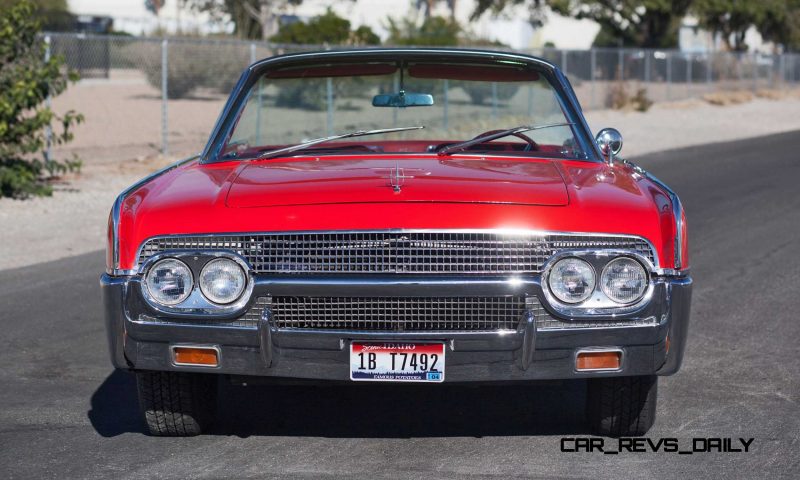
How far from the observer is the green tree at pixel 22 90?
43.4 ft

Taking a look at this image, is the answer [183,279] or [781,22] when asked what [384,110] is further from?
[781,22]

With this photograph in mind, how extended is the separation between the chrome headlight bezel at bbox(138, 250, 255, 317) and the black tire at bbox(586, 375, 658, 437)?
57.1 inches

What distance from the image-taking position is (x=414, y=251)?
14.4 feet

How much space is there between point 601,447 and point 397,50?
2.25 m

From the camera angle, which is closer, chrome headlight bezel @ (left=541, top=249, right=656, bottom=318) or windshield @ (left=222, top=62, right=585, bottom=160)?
chrome headlight bezel @ (left=541, top=249, right=656, bottom=318)

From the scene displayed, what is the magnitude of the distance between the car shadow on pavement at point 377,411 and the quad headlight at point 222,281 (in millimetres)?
758

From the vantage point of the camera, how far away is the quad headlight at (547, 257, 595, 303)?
4.41 metres

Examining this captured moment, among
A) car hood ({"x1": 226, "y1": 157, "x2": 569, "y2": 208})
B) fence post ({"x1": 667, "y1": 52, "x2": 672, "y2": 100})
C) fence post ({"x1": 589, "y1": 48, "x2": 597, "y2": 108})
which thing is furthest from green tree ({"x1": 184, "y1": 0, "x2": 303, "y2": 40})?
car hood ({"x1": 226, "y1": 157, "x2": 569, "y2": 208})

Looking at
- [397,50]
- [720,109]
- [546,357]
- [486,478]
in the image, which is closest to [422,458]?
[486,478]

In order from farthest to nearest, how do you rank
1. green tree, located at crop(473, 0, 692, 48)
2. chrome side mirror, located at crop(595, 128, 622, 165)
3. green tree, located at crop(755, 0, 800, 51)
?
1. green tree, located at crop(755, 0, 800, 51)
2. green tree, located at crop(473, 0, 692, 48)
3. chrome side mirror, located at crop(595, 128, 622, 165)

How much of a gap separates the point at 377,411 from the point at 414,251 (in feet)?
4.42

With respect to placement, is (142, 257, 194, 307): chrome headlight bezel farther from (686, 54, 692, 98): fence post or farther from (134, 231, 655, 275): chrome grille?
(686, 54, 692, 98): fence post

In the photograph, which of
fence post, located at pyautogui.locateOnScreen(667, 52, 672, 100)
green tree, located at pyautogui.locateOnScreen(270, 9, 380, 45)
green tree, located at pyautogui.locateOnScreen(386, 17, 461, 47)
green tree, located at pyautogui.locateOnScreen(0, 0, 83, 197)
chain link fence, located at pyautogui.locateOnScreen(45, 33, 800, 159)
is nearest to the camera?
green tree, located at pyautogui.locateOnScreen(0, 0, 83, 197)

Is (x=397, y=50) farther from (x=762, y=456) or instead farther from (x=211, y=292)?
(x=762, y=456)
